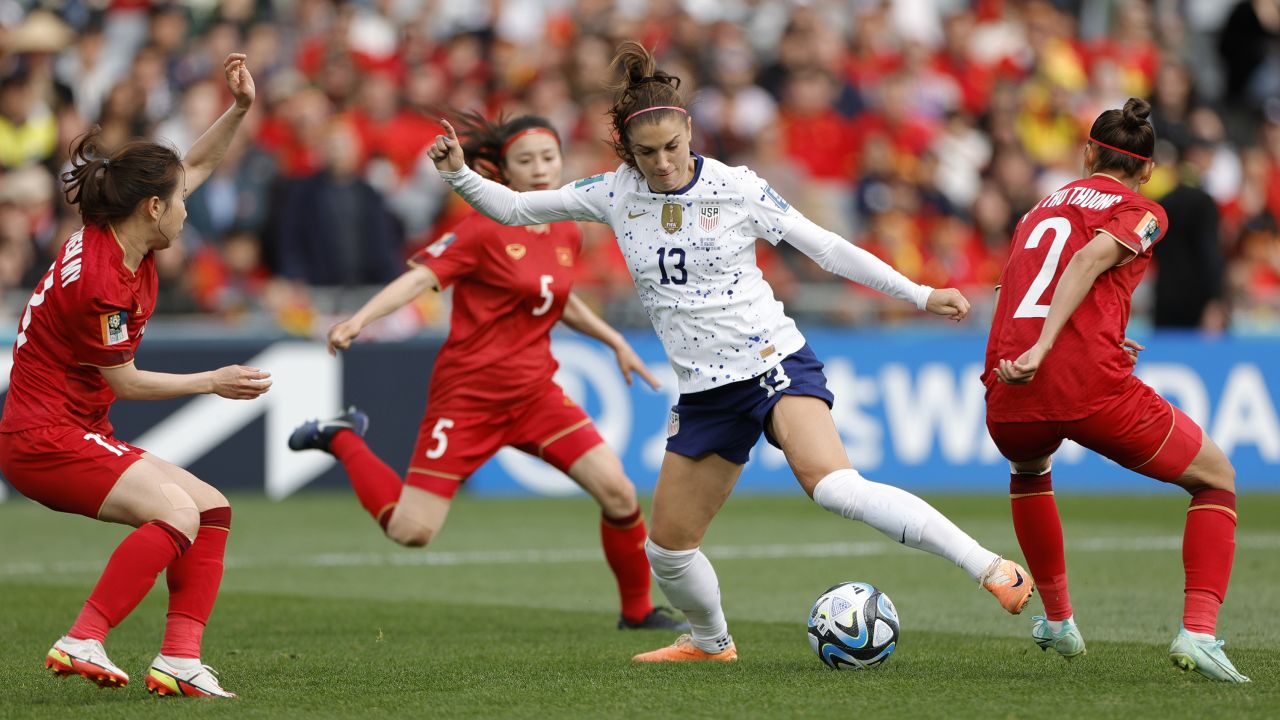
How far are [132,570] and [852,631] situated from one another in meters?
2.70

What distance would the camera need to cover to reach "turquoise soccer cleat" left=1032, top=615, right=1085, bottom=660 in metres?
6.61

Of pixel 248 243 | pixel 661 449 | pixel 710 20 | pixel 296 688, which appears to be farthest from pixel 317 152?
pixel 296 688

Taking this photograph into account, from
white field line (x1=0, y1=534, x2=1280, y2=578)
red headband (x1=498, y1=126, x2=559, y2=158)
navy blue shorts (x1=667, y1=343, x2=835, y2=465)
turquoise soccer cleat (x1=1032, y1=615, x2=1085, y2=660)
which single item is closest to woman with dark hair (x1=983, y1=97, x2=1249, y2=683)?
turquoise soccer cleat (x1=1032, y1=615, x2=1085, y2=660)

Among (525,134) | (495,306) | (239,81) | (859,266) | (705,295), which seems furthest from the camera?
(495,306)

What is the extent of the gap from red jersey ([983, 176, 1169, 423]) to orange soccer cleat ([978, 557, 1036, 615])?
24.8 inches

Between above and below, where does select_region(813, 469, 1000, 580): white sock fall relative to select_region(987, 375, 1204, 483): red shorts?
below

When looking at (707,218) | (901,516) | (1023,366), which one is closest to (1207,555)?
(1023,366)

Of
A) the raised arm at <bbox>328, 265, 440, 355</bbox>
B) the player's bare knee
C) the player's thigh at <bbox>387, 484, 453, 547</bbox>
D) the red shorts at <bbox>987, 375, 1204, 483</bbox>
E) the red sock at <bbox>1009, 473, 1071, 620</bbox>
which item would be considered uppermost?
the raised arm at <bbox>328, 265, 440, 355</bbox>

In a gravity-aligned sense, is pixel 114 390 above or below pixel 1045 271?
below

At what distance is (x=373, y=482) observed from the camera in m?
8.64

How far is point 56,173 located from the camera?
15.9 meters

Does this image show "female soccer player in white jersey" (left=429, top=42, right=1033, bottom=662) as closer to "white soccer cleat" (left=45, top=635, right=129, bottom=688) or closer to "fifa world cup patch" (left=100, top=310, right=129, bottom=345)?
"fifa world cup patch" (left=100, top=310, right=129, bottom=345)

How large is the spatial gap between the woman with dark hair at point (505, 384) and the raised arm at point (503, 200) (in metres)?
1.44

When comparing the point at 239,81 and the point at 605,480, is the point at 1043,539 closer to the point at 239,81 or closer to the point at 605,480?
the point at 605,480
